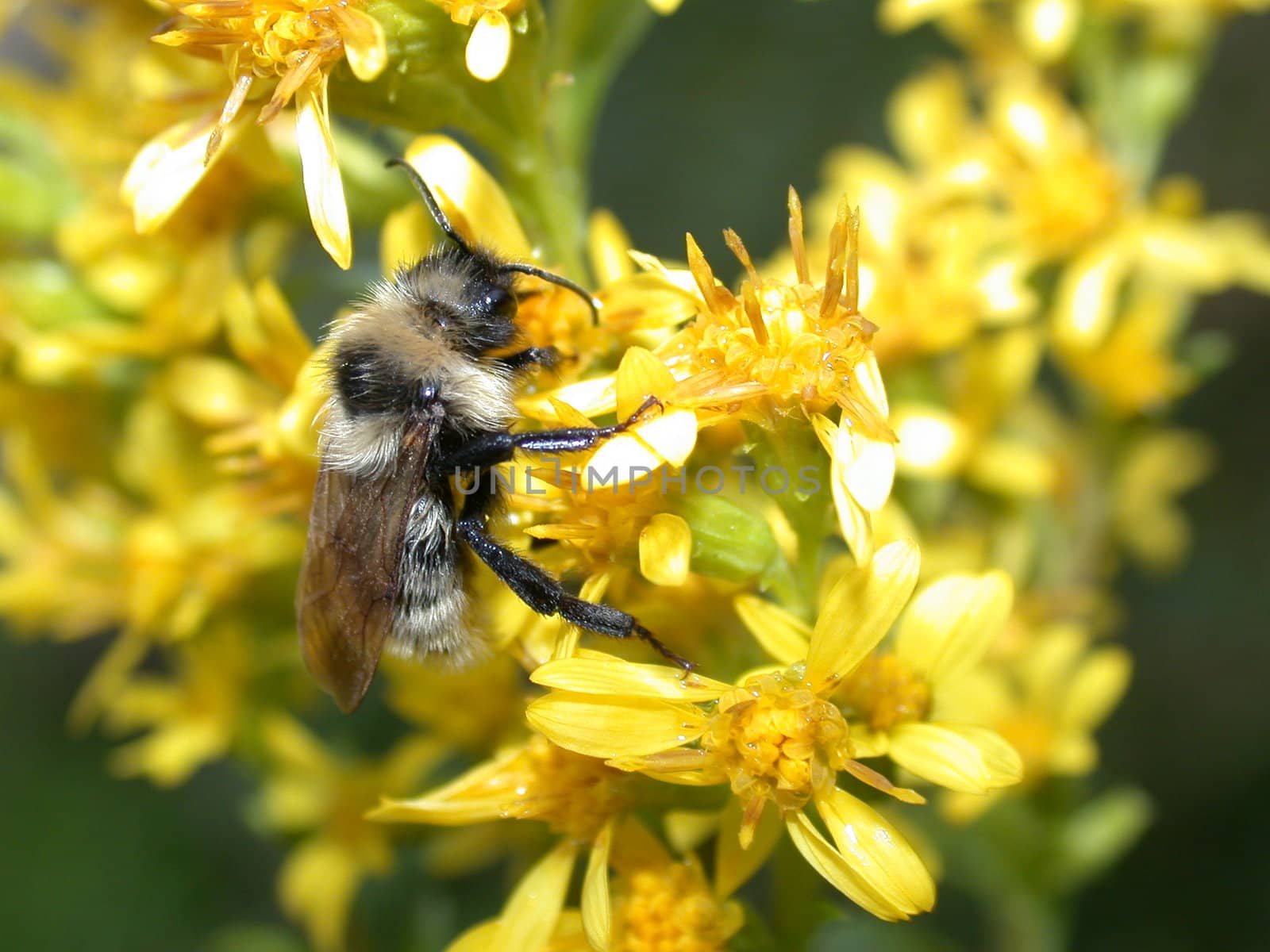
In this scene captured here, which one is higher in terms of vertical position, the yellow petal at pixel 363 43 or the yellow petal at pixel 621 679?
the yellow petal at pixel 363 43

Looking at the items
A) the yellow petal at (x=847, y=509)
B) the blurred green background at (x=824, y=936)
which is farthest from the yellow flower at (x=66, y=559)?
the yellow petal at (x=847, y=509)

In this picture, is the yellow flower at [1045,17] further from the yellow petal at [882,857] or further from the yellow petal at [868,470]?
the yellow petal at [882,857]

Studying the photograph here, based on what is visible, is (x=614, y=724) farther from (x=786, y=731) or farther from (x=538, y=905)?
(x=538, y=905)

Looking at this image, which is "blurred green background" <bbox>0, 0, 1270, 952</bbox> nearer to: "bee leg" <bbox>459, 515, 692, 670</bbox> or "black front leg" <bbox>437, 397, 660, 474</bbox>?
"bee leg" <bbox>459, 515, 692, 670</bbox>

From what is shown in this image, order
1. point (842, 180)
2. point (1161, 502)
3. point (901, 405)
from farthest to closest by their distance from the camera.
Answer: point (1161, 502) → point (842, 180) → point (901, 405)

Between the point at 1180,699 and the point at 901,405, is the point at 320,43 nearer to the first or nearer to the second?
the point at 901,405

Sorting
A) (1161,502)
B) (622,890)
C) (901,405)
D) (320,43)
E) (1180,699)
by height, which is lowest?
(1180,699)

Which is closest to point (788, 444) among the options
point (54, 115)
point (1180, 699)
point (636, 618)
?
point (636, 618)
